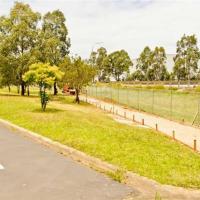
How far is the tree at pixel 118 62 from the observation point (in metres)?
Result: 116

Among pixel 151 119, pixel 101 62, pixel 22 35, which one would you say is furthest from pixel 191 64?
pixel 151 119

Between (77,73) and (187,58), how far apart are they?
5751 centimetres

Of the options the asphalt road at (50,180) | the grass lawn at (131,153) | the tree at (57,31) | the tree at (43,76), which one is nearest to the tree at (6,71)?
the tree at (57,31)

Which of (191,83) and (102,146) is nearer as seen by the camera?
(102,146)

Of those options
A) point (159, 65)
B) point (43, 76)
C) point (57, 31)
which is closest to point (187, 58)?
point (159, 65)

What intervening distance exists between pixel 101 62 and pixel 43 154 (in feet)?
361

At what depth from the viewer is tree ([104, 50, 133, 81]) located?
11569 centimetres

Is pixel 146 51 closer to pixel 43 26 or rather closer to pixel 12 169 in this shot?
pixel 43 26

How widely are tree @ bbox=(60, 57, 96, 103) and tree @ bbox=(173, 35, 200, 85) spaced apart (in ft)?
182

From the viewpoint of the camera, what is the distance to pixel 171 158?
11.0 meters

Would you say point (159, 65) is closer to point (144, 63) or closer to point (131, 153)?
point (144, 63)

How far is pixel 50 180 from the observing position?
8.73m

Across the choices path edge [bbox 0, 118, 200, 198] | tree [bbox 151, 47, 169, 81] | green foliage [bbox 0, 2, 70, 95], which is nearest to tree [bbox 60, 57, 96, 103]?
green foliage [bbox 0, 2, 70, 95]

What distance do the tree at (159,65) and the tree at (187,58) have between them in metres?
7.87
